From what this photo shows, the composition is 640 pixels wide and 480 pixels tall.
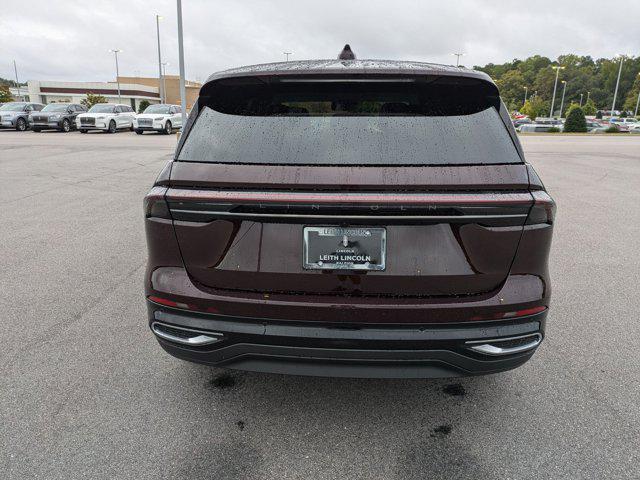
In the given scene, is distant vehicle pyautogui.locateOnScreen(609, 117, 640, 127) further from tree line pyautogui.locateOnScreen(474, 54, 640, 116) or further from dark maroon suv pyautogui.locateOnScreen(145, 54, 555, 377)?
dark maroon suv pyautogui.locateOnScreen(145, 54, 555, 377)

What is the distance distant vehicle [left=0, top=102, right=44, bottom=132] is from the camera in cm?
3166

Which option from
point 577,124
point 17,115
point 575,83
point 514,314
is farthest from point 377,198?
point 575,83

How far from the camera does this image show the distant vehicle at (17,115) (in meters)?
31.7

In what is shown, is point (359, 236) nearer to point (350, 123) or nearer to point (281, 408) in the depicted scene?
point (350, 123)

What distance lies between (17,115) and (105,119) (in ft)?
A: 21.9

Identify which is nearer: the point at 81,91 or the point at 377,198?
the point at 377,198

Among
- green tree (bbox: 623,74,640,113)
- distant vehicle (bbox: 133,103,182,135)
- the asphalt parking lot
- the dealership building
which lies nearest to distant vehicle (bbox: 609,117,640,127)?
green tree (bbox: 623,74,640,113)

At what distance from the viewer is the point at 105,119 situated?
97.9ft

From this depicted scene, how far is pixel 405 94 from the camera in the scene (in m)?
2.50

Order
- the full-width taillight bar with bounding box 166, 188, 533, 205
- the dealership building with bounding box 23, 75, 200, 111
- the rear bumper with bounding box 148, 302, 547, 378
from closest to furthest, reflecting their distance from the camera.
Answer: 1. the full-width taillight bar with bounding box 166, 188, 533, 205
2. the rear bumper with bounding box 148, 302, 547, 378
3. the dealership building with bounding box 23, 75, 200, 111

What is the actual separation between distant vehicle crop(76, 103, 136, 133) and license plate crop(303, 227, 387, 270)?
1220 inches

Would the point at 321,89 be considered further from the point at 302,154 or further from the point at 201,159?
the point at 201,159

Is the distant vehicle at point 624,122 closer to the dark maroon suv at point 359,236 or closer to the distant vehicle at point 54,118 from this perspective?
the distant vehicle at point 54,118

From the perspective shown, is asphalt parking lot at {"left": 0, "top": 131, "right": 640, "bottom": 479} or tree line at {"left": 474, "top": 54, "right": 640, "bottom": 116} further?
tree line at {"left": 474, "top": 54, "right": 640, "bottom": 116}
